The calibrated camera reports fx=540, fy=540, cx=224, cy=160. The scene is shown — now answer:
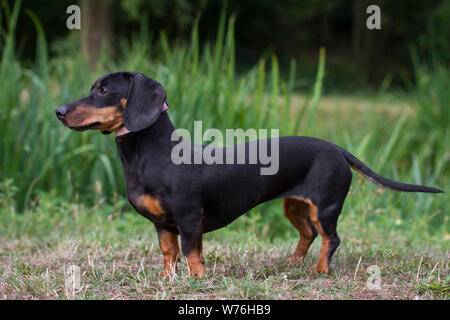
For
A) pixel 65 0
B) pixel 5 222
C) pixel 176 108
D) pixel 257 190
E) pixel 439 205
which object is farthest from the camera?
pixel 65 0

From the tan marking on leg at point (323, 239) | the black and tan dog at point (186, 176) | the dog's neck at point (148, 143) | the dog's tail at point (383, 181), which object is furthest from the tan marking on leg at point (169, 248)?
the dog's tail at point (383, 181)

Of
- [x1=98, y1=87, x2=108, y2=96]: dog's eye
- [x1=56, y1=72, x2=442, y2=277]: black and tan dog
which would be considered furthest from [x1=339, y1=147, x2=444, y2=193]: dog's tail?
[x1=98, y1=87, x2=108, y2=96]: dog's eye

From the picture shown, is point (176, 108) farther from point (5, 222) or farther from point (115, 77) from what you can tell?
point (115, 77)

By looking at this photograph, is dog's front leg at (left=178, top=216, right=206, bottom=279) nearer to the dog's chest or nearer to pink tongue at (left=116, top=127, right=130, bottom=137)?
the dog's chest

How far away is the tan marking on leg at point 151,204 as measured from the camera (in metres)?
2.78

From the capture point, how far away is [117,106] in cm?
275

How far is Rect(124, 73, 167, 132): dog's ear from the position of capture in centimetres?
270

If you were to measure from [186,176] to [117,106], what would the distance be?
19.8 inches

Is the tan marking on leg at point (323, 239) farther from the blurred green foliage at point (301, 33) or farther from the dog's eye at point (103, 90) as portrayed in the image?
the blurred green foliage at point (301, 33)

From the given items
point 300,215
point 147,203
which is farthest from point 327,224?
point 147,203
